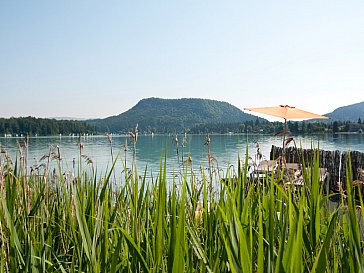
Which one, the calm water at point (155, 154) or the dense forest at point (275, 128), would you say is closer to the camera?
the calm water at point (155, 154)

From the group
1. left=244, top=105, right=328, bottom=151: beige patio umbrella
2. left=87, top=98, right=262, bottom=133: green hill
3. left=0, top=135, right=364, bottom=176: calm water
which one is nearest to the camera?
left=0, top=135, right=364, bottom=176: calm water

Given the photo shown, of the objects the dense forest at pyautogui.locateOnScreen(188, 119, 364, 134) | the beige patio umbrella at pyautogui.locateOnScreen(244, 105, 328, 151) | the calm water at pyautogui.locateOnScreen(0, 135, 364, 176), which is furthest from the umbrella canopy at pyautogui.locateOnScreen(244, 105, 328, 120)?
the calm water at pyautogui.locateOnScreen(0, 135, 364, 176)

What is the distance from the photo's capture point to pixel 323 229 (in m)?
1.93

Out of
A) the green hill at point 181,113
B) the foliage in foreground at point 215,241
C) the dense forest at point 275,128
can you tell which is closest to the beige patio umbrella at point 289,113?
the dense forest at point 275,128

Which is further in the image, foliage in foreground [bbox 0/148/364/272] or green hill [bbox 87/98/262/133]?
green hill [bbox 87/98/262/133]

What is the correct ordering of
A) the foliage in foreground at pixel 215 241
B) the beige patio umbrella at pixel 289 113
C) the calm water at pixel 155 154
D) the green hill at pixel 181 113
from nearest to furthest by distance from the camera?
the foliage in foreground at pixel 215 241 → the calm water at pixel 155 154 → the beige patio umbrella at pixel 289 113 → the green hill at pixel 181 113

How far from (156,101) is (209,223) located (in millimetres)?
145035

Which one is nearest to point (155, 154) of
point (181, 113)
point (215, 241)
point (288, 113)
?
point (288, 113)

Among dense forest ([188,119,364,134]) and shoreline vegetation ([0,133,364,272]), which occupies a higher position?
dense forest ([188,119,364,134])

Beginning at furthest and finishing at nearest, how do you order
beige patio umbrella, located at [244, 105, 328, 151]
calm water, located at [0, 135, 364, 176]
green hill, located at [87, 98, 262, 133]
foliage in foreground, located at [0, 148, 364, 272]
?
green hill, located at [87, 98, 262, 133] < beige patio umbrella, located at [244, 105, 328, 151] < calm water, located at [0, 135, 364, 176] < foliage in foreground, located at [0, 148, 364, 272]

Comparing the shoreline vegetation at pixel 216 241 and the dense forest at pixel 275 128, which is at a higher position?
the dense forest at pixel 275 128

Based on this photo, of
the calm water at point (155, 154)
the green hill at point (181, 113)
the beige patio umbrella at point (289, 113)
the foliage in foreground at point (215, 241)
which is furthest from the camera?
the green hill at point (181, 113)

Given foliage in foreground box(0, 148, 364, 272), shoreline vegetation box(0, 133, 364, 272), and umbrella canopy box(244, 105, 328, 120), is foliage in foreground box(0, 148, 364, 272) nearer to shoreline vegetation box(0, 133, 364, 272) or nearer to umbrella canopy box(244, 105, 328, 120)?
shoreline vegetation box(0, 133, 364, 272)

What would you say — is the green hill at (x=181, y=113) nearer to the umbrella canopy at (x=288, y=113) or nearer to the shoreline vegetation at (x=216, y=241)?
the umbrella canopy at (x=288, y=113)
